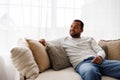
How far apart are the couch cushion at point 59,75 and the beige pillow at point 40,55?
0.09m

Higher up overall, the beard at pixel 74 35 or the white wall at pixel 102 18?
the white wall at pixel 102 18

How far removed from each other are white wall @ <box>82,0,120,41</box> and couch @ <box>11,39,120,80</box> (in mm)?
700

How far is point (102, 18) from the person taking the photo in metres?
3.55

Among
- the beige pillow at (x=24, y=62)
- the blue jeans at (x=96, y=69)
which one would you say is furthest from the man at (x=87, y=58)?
the beige pillow at (x=24, y=62)

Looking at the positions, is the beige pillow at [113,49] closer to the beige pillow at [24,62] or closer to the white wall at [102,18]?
the white wall at [102,18]

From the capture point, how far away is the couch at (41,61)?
219cm

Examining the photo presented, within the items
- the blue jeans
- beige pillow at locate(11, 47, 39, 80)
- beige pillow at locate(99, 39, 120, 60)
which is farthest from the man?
beige pillow at locate(11, 47, 39, 80)

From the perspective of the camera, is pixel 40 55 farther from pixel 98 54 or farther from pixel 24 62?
pixel 98 54

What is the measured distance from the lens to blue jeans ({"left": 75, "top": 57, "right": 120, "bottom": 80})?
221cm

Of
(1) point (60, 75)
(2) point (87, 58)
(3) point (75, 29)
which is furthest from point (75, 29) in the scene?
(1) point (60, 75)

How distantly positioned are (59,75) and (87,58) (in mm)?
502

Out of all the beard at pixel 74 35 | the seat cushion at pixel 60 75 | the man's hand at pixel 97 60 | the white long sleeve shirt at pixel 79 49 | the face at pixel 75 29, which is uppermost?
the face at pixel 75 29

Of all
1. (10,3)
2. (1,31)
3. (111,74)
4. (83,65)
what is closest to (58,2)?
(10,3)

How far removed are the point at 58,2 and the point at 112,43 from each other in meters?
1.10
